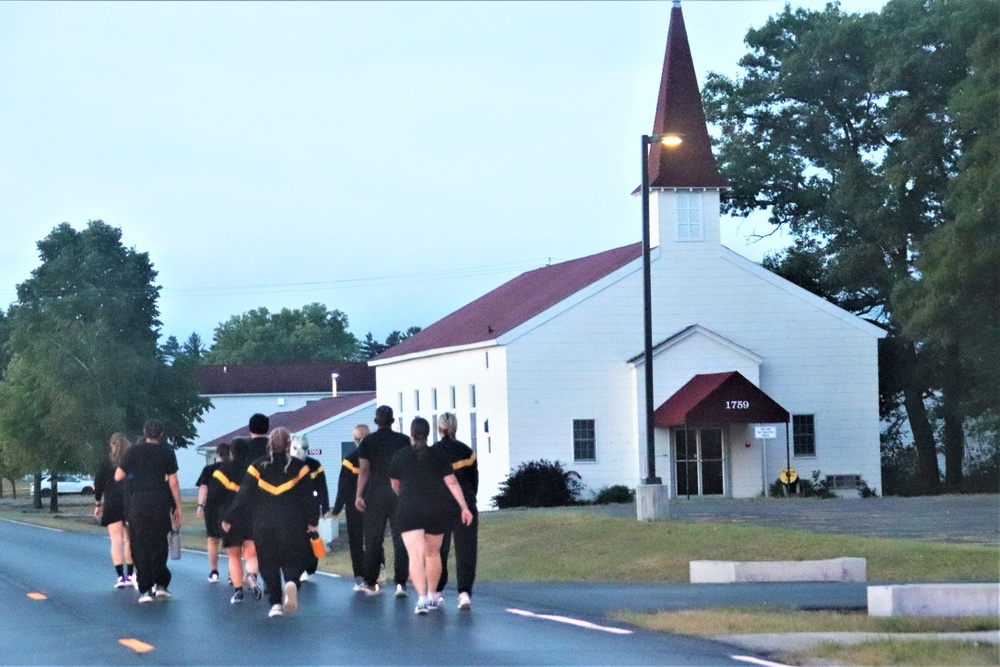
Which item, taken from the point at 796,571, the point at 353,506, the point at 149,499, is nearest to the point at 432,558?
the point at 353,506

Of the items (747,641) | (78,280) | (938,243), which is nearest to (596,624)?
(747,641)

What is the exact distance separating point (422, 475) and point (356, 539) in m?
3.60

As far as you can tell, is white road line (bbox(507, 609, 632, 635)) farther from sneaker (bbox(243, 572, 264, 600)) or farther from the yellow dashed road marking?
the yellow dashed road marking

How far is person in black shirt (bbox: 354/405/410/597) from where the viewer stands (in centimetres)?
1585

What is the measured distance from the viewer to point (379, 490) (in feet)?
53.0

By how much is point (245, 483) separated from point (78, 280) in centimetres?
5026

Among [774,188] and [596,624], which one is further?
[774,188]

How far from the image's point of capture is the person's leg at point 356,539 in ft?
Answer: 56.8

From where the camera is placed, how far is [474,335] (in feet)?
149

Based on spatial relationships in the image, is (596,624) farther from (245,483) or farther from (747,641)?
(245,483)

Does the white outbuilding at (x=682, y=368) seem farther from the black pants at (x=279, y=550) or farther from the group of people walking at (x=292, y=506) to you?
the black pants at (x=279, y=550)

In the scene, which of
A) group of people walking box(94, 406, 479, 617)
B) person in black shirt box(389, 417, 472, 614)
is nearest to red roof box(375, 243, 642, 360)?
group of people walking box(94, 406, 479, 617)

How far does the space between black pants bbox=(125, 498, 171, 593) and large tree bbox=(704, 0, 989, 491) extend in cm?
3267

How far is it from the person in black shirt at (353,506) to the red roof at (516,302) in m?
24.6
